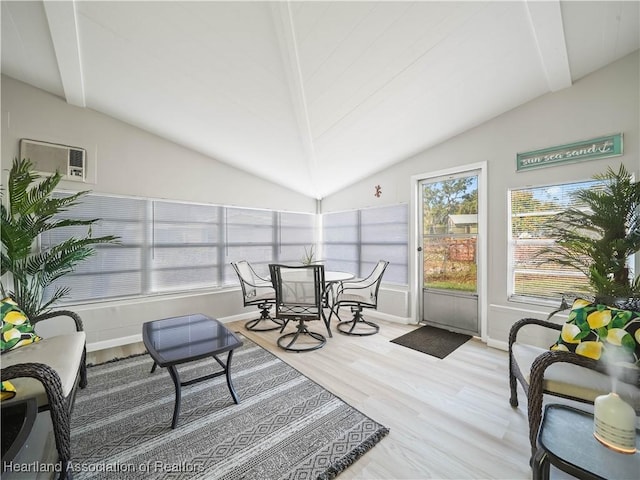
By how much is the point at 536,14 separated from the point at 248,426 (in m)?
3.55

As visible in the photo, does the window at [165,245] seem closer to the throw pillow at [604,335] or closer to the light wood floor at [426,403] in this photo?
the light wood floor at [426,403]

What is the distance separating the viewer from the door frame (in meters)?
3.15

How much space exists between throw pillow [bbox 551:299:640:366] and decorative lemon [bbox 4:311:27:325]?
12.1ft

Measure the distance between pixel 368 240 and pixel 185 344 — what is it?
3255 mm

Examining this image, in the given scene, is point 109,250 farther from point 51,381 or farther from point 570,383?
point 570,383

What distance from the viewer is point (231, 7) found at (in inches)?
74.2

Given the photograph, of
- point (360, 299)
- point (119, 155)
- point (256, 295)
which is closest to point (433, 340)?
point (360, 299)

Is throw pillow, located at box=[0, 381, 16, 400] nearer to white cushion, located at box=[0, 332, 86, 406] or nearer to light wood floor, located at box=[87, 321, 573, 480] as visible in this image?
white cushion, located at box=[0, 332, 86, 406]

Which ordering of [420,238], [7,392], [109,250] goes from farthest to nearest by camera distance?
1. [420,238]
2. [109,250]
3. [7,392]

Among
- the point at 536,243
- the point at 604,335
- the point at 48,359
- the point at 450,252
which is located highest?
the point at 536,243

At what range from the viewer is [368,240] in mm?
4551

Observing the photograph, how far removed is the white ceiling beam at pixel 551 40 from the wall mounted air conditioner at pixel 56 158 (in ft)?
14.3

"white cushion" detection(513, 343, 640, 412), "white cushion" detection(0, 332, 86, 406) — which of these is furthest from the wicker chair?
"white cushion" detection(0, 332, 86, 406)

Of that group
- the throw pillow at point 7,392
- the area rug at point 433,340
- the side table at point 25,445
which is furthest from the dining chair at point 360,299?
the throw pillow at point 7,392
